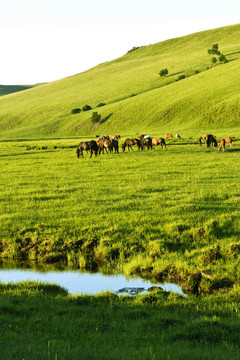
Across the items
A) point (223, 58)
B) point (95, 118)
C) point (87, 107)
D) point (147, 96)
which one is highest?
point (223, 58)

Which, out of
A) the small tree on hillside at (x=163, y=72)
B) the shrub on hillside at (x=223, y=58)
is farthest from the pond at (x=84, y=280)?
the small tree on hillside at (x=163, y=72)

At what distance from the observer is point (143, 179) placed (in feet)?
81.3

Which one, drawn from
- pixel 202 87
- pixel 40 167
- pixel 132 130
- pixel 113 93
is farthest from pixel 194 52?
pixel 40 167

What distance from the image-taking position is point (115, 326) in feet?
25.9

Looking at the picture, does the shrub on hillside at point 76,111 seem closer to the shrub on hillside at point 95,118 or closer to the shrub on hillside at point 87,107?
the shrub on hillside at point 87,107

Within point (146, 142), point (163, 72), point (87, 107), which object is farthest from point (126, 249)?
point (163, 72)

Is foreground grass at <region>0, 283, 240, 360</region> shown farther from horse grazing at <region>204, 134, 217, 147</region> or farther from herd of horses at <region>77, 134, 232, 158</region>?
horse grazing at <region>204, 134, 217, 147</region>

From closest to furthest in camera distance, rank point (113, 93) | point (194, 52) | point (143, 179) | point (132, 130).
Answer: point (143, 179) → point (132, 130) → point (113, 93) → point (194, 52)

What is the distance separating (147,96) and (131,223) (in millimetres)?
97509

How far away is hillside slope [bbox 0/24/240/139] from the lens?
89.7 m

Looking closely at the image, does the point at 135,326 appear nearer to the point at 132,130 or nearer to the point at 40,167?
the point at 40,167

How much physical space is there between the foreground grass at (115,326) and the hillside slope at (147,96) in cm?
6863

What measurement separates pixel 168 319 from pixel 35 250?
7.01 meters

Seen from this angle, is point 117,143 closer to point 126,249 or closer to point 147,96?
point 126,249
